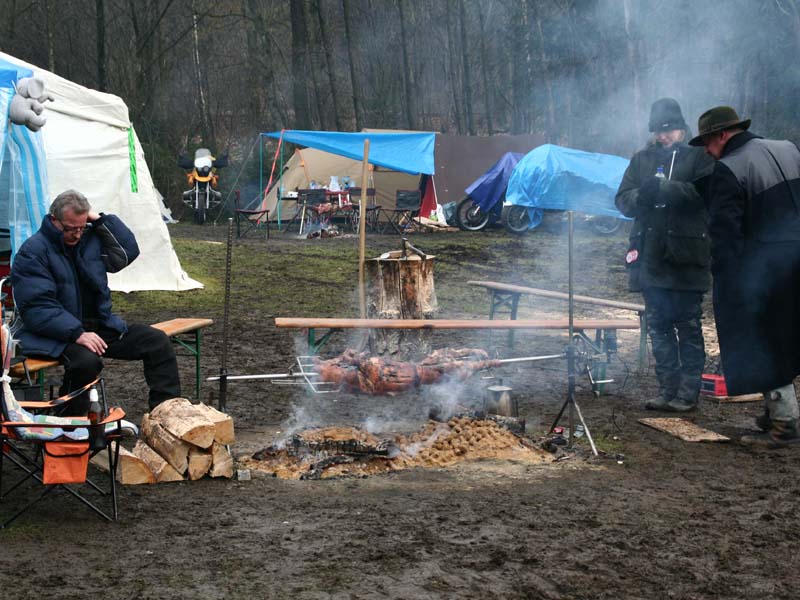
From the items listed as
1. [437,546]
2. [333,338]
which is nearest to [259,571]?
[437,546]

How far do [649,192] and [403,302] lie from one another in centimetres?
212

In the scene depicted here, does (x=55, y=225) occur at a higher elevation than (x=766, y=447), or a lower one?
higher

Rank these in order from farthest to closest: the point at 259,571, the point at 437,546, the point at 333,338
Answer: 1. the point at 333,338
2. the point at 437,546
3. the point at 259,571

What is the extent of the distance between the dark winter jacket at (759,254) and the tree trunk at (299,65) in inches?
820

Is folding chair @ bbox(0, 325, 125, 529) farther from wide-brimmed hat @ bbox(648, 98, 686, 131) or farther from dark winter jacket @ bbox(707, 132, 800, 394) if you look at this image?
wide-brimmed hat @ bbox(648, 98, 686, 131)

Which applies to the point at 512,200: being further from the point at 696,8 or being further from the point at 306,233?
the point at 696,8

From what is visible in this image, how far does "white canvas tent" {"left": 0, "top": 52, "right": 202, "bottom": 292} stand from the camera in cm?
993

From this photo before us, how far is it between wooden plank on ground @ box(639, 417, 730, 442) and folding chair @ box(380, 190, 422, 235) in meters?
13.6

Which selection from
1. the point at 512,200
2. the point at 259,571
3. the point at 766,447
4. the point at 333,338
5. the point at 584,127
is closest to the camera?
the point at 259,571

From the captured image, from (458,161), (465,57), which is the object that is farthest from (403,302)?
(465,57)

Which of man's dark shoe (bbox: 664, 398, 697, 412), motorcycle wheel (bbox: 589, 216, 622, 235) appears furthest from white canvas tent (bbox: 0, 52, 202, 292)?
motorcycle wheel (bbox: 589, 216, 622, 235)

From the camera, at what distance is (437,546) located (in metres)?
3.60

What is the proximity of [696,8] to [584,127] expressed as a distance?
4.57m

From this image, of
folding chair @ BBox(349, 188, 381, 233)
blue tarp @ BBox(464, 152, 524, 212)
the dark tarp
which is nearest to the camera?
blue tarp @ BBox(464, 152, 524, 212)
